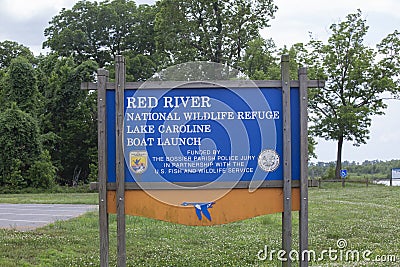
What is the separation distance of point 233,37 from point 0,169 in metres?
18.6

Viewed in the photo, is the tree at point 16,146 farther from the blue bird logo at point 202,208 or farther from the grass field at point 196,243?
the blue bird logo at point 202,208

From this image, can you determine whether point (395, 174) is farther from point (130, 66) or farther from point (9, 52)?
point (9, 52)

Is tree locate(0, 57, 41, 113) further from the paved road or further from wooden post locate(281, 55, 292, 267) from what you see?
wooden post locate(281, 55, 292, 267)

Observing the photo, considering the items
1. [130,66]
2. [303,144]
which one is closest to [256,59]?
[130,66]

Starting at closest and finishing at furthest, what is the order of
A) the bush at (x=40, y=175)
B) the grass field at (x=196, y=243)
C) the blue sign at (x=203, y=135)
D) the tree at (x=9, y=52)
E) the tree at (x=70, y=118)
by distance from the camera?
the blue sign at (x=203, y=135) < the grass field at (x=196, y=243) < the bush at (x=40, y=175) < the tree at (x=70, y=118) < the tree at (x=9, y=52)

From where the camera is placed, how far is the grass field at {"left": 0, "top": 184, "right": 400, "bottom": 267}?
31.1 ft

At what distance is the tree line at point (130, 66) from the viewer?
122 ft

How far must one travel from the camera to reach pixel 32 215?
59.0 feet

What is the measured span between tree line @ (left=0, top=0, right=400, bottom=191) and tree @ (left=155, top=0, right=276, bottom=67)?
74mm

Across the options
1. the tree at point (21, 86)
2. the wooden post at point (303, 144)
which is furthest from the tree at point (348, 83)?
the wooden post at point (303, 144)

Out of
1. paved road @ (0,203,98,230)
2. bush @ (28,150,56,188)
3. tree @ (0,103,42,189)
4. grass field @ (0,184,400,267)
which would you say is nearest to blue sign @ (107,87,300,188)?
grass field @ (0,184,400,267)

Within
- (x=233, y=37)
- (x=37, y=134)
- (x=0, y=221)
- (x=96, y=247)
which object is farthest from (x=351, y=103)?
(x=96, y=247)

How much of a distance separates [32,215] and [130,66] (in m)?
31.2

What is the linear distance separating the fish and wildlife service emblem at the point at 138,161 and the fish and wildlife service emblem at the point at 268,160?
145 cm
